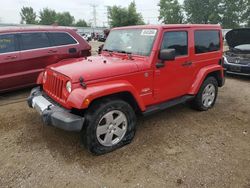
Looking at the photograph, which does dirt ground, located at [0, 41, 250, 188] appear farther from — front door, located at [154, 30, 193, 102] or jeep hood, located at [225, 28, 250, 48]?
jeep hood, located at [225, 28, 250, 48]

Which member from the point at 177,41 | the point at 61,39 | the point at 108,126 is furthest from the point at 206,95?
the point at 61,39

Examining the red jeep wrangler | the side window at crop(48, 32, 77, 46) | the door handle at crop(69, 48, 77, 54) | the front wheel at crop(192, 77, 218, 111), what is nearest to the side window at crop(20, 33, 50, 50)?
the side window at crop(48, 32, 77, 46)

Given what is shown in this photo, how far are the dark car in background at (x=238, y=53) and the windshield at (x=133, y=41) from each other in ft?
17.8

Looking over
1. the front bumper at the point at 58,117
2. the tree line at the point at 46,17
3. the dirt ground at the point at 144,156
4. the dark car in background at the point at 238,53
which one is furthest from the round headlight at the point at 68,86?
the tree line at the point at 46,17

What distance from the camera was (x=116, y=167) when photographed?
3.33m

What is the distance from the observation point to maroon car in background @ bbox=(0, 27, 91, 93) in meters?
5.93

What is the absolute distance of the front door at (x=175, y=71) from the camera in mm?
4200

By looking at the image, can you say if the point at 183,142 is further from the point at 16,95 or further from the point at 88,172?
the point at 16,95

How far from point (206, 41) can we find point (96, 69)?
270 centimetres

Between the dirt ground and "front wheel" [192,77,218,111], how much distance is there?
0.22 m

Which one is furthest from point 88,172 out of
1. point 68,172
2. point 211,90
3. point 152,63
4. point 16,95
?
point 16,95

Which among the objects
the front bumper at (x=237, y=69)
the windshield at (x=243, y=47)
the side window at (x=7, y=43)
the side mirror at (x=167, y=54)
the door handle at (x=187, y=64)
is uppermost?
the side window at (x=7, y=43)

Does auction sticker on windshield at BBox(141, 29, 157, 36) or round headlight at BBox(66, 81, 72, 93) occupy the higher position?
auction sticker on windshield at BBox(141, 29, 157, 36)

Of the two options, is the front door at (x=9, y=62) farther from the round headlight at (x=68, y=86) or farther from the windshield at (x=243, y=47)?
the windshield at (x=243, y=47)
